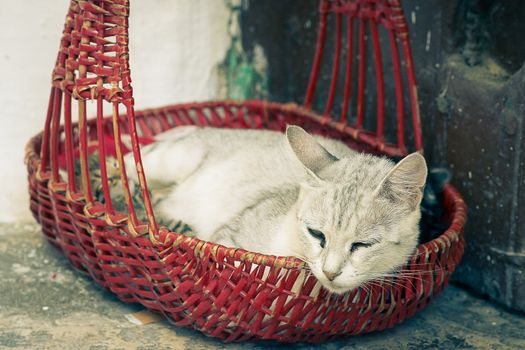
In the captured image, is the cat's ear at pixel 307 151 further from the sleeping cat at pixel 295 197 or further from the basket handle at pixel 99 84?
the basket handle at pixel 99 84

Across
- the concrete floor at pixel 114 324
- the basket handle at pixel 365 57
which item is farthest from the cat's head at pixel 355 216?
the basket handle at pixel 365 57

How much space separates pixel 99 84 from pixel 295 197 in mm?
741

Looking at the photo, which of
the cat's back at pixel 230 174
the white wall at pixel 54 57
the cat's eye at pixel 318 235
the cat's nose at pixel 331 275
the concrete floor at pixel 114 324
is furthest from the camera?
the white wall at pixel 54 57

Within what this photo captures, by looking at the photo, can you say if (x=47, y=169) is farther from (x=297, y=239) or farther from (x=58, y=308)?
(x=297, y=239)

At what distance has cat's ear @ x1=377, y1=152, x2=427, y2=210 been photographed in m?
2.05

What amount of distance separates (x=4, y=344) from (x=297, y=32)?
2.04m

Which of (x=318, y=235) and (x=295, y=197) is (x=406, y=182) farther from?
(x=295, y=197)

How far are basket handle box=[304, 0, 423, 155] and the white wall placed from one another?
560 millimetres

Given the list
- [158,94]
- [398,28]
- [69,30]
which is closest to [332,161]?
[398,28]

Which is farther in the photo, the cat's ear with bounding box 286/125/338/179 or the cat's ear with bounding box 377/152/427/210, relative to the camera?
the cat's ear with bounding box 286/125/338/179

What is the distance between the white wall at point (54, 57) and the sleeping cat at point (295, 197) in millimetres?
502

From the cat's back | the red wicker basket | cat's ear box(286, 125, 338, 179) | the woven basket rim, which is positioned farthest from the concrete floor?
cat's ear box(286, 125, 338, 179)

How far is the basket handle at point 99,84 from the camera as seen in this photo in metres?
2.22

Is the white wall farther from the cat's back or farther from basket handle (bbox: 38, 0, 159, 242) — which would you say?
basket handle (bbox: 38, 0, 159, 242)
